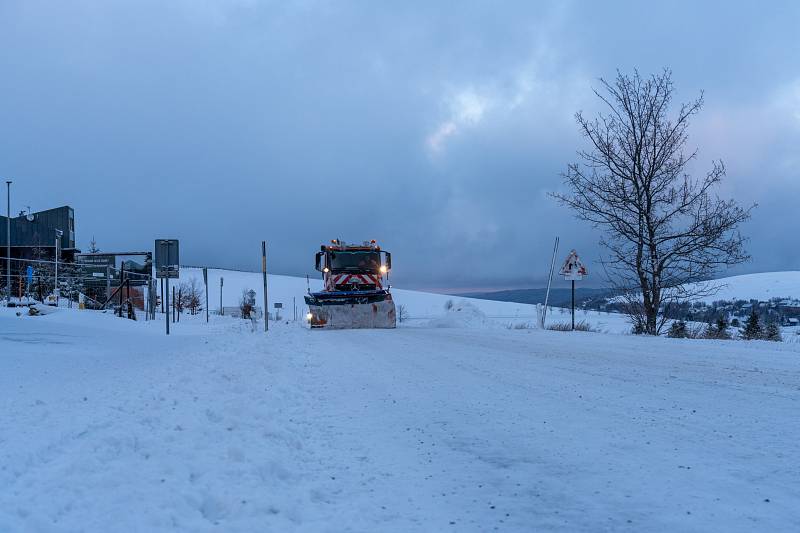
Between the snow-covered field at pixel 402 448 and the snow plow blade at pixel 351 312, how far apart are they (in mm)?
12503

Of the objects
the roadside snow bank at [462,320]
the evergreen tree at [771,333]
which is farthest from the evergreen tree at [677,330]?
the roadside snow bank at [462,320]

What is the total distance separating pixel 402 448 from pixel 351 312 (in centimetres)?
1673

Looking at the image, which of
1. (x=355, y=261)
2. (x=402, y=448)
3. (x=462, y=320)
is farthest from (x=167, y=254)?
(x=402, y=448)

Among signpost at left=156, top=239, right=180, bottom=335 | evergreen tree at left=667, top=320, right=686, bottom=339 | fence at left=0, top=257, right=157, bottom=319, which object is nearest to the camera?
evergreen tree at left=667, top=320, right=686, bottom=339

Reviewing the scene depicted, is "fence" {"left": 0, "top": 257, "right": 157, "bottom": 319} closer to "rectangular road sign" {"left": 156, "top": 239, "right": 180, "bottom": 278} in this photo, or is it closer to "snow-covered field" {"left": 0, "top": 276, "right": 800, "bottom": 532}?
"rectangular road sign" {"left": 156, "top": 239, "right": 180, "bottom": 278}

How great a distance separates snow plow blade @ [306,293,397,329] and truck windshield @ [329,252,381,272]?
190cm

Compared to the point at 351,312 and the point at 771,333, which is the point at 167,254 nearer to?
the point at 351,312

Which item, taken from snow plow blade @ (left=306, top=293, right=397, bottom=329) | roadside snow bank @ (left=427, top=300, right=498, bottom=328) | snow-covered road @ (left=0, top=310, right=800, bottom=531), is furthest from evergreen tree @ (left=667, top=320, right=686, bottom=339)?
snow plow blade @ (left=306, top=293, right=397, bottom=329)

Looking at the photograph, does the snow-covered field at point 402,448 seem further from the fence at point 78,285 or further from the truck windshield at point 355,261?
the fence at point 78,285

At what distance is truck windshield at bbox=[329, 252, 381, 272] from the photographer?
72.6 feet

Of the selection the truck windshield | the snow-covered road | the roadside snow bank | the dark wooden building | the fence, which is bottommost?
the roadside snow bank

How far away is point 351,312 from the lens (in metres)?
20.6

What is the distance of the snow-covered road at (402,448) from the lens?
273 cm

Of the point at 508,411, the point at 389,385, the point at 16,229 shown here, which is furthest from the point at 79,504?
the point at 16,229
